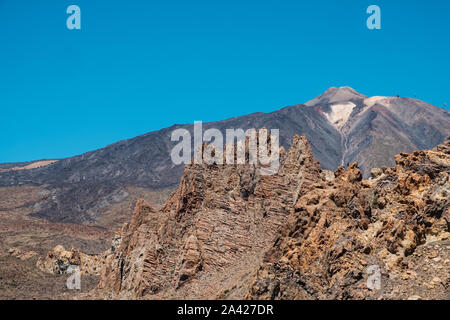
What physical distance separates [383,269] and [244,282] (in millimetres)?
9861

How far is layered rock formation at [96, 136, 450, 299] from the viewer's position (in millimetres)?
30203

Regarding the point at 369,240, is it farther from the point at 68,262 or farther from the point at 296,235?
the point at 68,262

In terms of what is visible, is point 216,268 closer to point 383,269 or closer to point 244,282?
point 244,282

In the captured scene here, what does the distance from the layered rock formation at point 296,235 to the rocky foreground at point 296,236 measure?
0.23ft

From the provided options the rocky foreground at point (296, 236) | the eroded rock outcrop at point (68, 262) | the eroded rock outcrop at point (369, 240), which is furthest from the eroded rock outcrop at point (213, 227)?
the eroded rock outcrop at point (68, 262)

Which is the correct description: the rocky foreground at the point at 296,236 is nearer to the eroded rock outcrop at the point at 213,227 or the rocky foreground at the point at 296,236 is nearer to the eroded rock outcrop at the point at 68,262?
the eroded rock outcrop at the point at 213,227

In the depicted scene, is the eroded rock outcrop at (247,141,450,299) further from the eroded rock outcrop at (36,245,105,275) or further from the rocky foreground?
the eroded rock outcrop at (36,245,105,275)

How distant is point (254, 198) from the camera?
4822 cm

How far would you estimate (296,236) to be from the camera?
34.8m

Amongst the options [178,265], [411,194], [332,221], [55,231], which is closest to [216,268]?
[178,265]

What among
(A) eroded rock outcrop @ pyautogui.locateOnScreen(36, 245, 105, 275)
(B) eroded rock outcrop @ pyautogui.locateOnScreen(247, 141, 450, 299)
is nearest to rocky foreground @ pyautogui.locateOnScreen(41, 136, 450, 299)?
(B) eroded rock outcrop @ pyautogui.locateOnScreen(247, 141, 450, 299)

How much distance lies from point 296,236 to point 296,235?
0.20 ft

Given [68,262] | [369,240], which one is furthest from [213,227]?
[68,262]

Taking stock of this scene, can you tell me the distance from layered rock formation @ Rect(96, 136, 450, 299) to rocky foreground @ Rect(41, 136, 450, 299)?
0.07m
